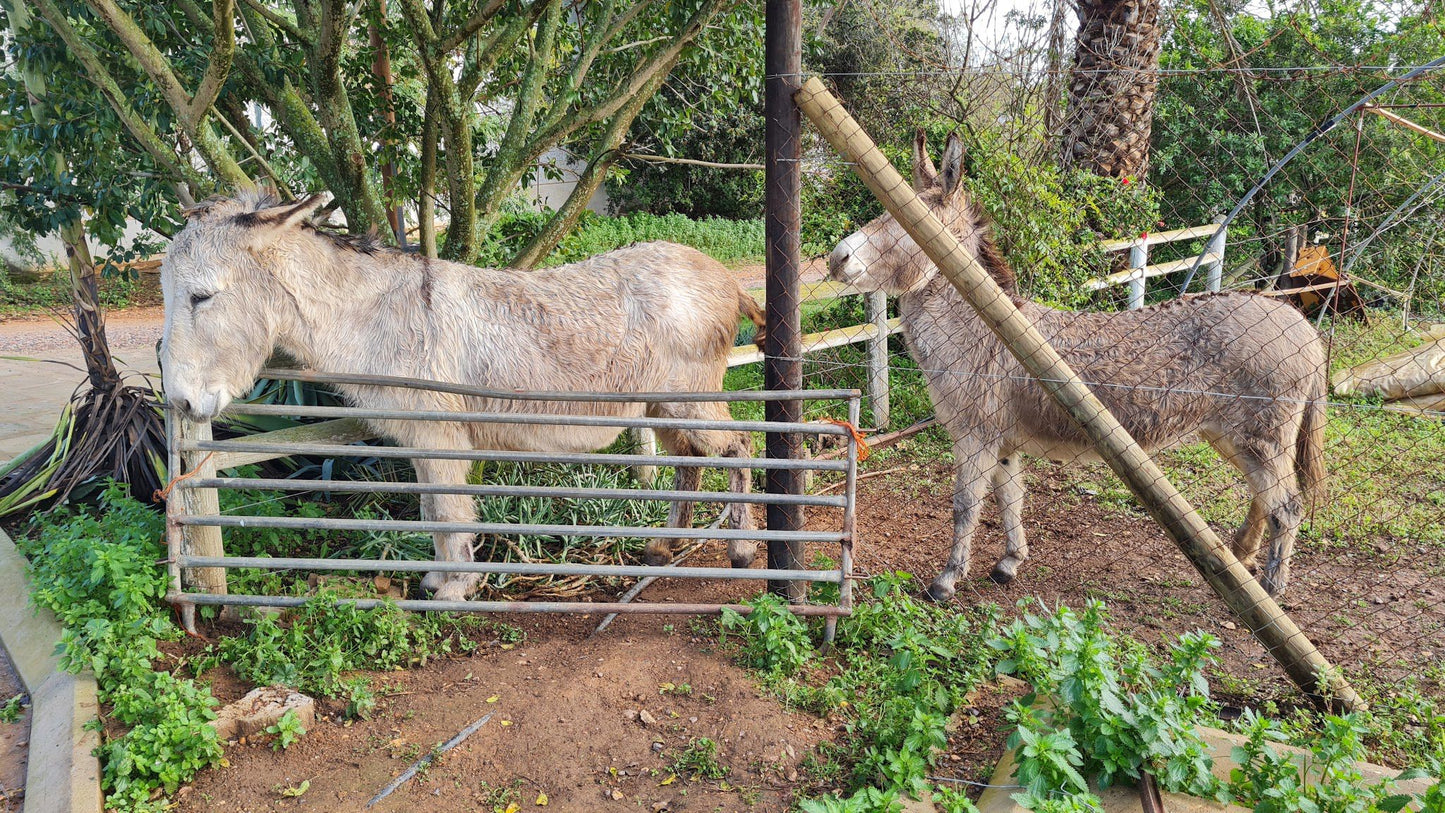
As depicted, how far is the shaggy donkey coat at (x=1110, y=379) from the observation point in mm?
4184

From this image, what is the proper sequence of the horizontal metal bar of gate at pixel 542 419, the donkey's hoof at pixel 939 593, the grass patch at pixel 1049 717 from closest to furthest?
the grass patch at pixel 1049 717
the horizontal metal bar of gate at pixel 542 419
the donkey's hoof at pixel 939 593

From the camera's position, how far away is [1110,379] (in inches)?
166

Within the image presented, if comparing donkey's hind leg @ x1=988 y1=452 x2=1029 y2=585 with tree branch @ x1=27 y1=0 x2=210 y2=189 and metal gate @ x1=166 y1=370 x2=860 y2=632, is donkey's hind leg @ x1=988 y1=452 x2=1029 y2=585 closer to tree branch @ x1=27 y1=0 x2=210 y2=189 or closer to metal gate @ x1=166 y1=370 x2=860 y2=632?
metal gate @ x1=166 y1=370 x2=860 y2=632

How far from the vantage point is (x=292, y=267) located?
3850 millimetres

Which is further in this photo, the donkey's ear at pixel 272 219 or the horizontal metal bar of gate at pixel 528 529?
the donkey's ear at pixel 272 219

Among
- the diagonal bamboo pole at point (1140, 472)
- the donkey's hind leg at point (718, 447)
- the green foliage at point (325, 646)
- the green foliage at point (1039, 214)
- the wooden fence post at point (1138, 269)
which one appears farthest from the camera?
the wooden fence post at point (1138, 269)

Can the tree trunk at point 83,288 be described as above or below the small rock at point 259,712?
above

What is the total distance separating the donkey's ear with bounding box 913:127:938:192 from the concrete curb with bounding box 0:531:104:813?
161 inches

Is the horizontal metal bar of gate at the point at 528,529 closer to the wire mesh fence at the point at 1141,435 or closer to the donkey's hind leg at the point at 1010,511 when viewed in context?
the wire mesh fence at the point at 1141,435

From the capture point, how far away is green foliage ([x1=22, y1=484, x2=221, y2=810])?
2838 mm

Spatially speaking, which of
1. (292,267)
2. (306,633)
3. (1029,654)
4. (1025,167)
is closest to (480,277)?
(292,267)

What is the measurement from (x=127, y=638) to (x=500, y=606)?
1.41 meters

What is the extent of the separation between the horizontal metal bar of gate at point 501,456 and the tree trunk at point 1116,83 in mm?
4804

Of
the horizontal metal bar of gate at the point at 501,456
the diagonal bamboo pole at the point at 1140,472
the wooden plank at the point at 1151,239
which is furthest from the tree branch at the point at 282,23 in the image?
the wooden plank at the point at 1151,239
